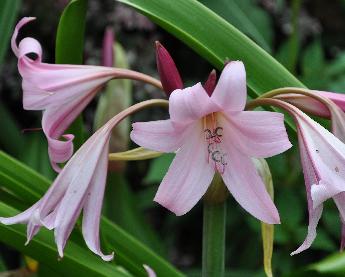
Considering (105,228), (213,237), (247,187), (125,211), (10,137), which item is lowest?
(10,137)

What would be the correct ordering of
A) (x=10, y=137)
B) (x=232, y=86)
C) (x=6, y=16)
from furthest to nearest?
(x=10, y=137) < (x=6, y=16) < (x=232, y=86)

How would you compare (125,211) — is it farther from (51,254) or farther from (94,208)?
(94,208)

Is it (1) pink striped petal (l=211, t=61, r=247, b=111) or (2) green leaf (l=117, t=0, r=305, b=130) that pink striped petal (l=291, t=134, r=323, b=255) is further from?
(2) green leaf (l=117, t=0, r=305, b=130)

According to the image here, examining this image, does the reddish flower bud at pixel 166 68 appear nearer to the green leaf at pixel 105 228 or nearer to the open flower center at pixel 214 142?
the open flower center at pixel 214 142

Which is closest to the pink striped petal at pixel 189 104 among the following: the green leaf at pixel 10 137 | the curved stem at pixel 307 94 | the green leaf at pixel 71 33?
the curved stem at pixel 307 94

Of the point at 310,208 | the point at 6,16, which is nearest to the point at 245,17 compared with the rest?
the point at 6,16

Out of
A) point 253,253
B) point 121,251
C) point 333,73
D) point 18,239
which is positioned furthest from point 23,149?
point 18,239
